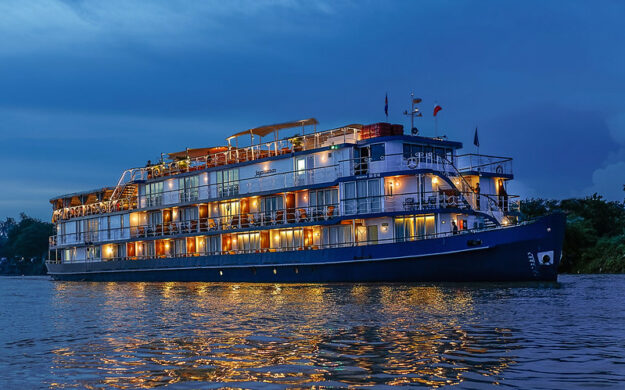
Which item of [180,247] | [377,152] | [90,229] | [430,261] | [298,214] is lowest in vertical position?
[430,261]

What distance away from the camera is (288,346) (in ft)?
45.2

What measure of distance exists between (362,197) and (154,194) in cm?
2292

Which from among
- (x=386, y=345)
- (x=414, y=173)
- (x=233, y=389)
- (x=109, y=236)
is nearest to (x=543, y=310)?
(x=386, y=345)

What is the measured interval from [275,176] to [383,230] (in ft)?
32.8

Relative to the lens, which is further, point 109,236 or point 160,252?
point 109,236

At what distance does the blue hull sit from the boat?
0.17ft

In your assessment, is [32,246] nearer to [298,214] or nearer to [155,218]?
[155,218]

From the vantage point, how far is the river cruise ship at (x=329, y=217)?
1341 inches

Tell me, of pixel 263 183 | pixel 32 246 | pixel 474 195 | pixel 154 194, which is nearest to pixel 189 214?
pixel 154 194

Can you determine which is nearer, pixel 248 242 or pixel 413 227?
pixel 413 227

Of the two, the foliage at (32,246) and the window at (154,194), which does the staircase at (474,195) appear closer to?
the window at (154,194)

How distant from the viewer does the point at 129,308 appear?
25.2 meters

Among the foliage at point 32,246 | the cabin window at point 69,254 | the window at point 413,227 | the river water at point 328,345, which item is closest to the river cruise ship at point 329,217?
the window at point 413,227

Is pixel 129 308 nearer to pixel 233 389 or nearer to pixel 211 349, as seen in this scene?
pixel 211 349
